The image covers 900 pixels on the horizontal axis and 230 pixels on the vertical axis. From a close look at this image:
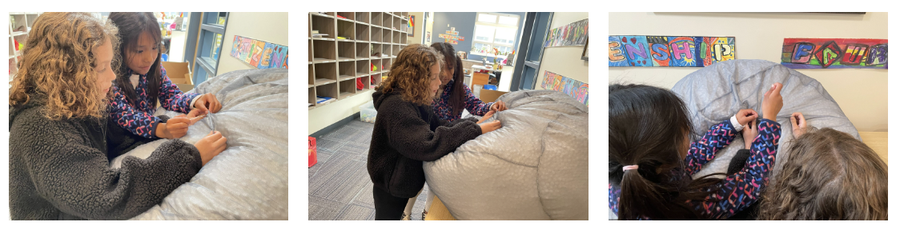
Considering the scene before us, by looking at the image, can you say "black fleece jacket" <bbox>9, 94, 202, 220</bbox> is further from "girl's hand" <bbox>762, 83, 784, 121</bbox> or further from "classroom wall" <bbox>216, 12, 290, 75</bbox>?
"girl's hand" <bbox>762, 83, 784, 121</bbox>

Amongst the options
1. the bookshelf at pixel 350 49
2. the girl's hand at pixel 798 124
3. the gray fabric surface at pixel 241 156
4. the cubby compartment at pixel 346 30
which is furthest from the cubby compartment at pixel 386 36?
the girl's hand at pixel 798 124

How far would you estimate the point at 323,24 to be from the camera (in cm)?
128

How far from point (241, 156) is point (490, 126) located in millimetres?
744

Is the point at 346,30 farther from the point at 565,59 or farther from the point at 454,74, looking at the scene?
the point at 565,59

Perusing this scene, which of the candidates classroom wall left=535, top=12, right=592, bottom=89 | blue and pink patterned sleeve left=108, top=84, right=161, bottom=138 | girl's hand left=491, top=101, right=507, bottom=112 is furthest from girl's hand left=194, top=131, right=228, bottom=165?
classroom wall left=535, top=12, right=592, bottom=89

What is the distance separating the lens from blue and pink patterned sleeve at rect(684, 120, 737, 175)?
1.25m

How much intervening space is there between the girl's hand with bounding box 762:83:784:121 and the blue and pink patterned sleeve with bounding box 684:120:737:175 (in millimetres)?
119

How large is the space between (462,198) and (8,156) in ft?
4.58

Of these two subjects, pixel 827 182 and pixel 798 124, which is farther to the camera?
pixel 798 124

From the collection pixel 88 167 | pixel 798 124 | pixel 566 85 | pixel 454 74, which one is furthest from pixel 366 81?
pixel 798 124

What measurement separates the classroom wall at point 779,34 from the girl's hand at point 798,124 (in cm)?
18

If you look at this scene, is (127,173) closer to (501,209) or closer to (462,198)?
(462,198)

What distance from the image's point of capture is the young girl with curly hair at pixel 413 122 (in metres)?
1.23

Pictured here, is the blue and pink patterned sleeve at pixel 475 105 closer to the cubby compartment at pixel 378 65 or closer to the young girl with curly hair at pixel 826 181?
the cubby compartment at pixel 378 65
